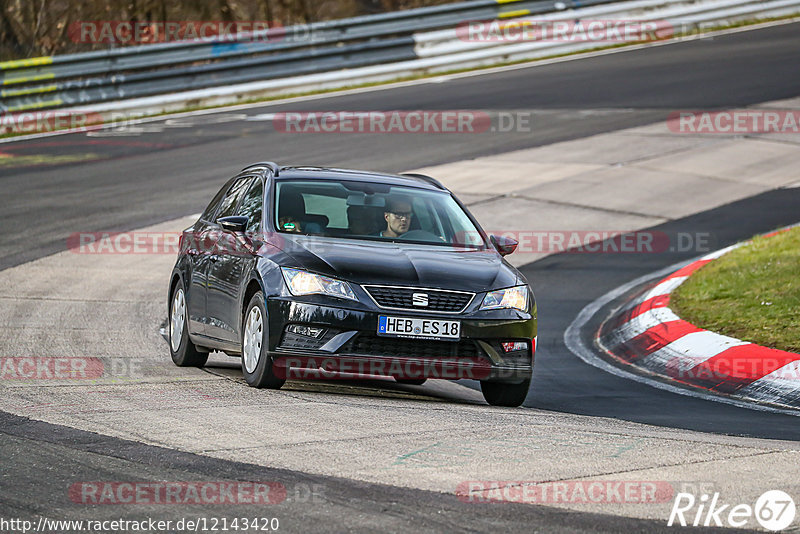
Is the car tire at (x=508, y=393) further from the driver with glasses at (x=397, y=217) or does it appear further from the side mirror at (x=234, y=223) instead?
the side mirror at (x=234, y=223)

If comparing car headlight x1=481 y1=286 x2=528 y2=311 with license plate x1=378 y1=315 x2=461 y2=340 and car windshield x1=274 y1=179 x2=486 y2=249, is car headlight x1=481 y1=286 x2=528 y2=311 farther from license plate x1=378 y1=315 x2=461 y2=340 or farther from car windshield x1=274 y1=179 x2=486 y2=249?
car windshield x1=274 y1=179 x2=486 y2=249

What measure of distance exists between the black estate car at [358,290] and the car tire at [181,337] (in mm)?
20

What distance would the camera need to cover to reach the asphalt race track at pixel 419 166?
520 cm

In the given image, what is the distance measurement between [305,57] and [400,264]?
60.1 feet

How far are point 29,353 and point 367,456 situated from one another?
14.7 ft

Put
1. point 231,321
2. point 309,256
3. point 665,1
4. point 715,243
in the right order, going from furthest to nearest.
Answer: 1. point 665,1
2. point 715,243
3. point 231,321
4. point 309,256

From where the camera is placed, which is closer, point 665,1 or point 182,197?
point 182,197

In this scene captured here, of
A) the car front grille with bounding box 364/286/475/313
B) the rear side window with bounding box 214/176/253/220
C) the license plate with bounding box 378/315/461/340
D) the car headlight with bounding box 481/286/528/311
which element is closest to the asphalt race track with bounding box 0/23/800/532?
the car headlight with bounding box 481/286/528/311

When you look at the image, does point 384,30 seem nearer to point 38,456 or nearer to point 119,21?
point 119,21

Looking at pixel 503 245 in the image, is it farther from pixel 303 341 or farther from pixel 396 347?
pixel 303 341

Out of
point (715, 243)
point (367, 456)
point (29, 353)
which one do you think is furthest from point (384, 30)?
point (367, 456)

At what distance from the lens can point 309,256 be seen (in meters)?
8.38

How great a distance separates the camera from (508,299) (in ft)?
27.8

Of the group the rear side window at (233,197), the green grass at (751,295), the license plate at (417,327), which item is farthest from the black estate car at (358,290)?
the green grass at (751,295)
